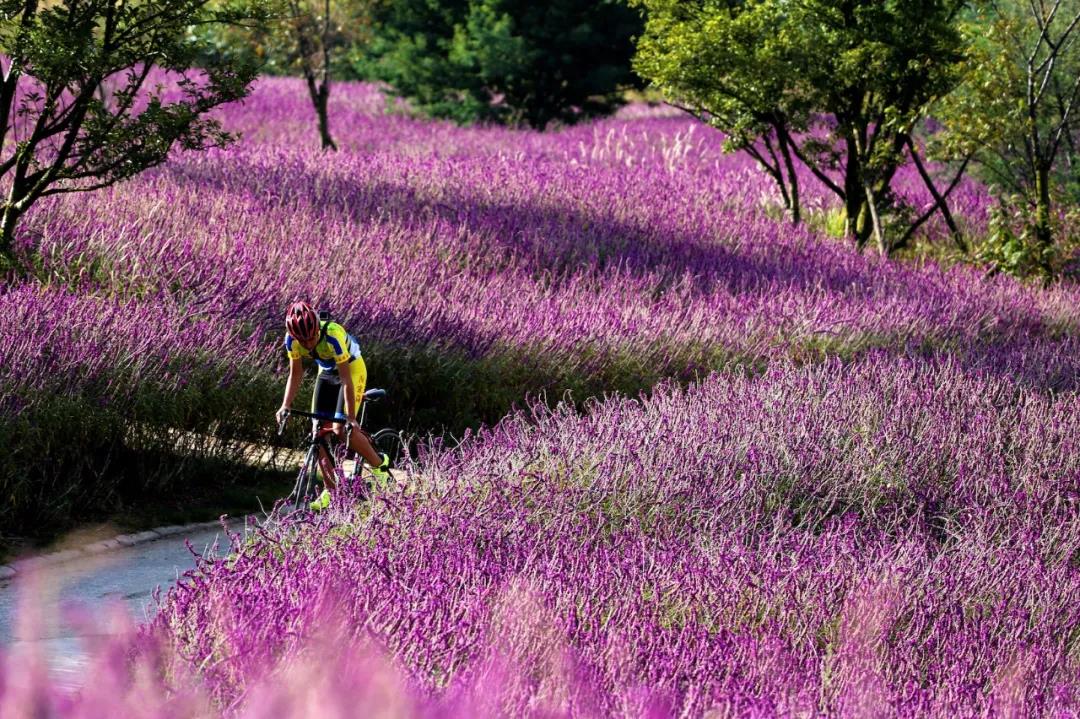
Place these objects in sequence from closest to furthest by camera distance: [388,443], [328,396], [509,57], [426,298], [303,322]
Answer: [303,322], [328,396], [388,443], [426,298], [509,57]

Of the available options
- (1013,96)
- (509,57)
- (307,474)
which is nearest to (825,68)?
(1013,96)

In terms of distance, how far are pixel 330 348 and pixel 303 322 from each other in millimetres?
211

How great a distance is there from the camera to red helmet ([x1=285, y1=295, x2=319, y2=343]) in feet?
21.2

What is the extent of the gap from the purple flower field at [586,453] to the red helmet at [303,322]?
730mm

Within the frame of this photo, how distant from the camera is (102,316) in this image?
761cm

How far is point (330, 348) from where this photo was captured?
21.7 ft

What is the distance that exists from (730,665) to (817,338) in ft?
23.2

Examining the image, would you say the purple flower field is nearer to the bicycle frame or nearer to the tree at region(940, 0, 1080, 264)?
the bicycle frame

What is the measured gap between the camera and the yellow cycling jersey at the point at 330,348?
259 inches

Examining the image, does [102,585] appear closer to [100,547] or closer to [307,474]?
[100,547]

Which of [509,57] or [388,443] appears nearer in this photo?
[388,443]

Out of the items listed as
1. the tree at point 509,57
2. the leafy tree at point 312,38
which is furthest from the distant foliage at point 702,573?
the tree at point 509,57

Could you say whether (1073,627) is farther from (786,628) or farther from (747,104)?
(747,104)

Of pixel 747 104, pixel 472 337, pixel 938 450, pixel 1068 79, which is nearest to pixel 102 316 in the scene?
pixel 472 337
